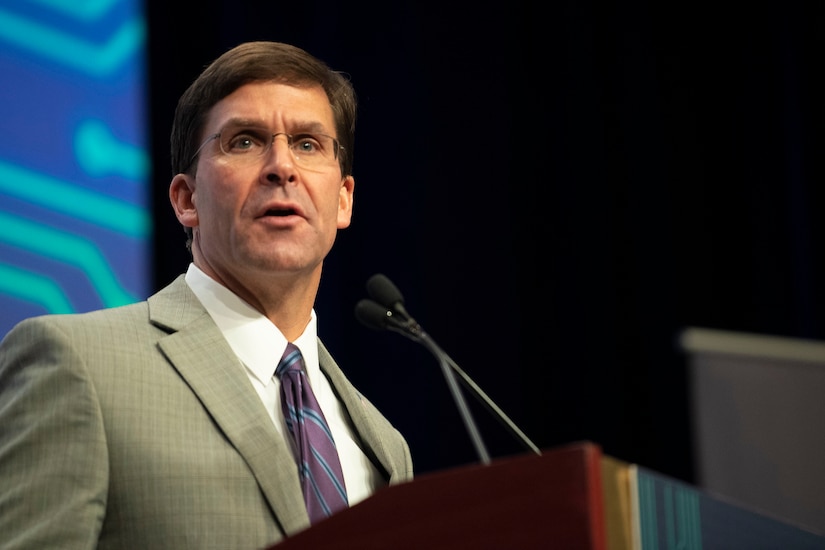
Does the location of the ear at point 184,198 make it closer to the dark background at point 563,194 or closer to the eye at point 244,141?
the eye at point 244,141

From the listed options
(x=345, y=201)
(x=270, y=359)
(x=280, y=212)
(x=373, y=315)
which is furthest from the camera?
(x=345, y=201)

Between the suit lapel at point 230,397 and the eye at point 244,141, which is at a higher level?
the eye at point 244,141

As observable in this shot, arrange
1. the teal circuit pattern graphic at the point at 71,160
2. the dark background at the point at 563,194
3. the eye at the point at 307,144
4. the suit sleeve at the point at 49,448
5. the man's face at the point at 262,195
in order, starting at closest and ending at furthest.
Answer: the suit sleeve at the point at 49,448 → the man's face at the point at 262,195 → the eye at the point at 307,144 → the teal circuit pattern graphic at the point at 71,160 → the dark background at the point at 563,194

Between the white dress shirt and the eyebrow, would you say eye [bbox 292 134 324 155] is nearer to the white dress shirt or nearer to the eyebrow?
the eyebrow

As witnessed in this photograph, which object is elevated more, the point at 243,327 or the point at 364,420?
the point at 243,327

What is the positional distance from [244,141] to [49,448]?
29.9 inches

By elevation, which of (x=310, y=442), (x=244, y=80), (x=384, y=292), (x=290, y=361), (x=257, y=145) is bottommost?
(x=310, y=442)

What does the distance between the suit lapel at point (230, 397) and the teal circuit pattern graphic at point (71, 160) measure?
1028mm

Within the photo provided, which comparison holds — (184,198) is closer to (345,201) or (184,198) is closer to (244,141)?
(244,141)

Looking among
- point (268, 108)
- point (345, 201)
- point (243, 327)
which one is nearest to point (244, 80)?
point (268, 108)

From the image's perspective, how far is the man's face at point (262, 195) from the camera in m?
1.91

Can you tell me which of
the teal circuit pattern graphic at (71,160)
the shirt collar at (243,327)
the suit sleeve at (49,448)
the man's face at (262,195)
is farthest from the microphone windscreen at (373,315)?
the teal circuit pattern graphic at (71,160)

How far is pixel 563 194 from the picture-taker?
412cm

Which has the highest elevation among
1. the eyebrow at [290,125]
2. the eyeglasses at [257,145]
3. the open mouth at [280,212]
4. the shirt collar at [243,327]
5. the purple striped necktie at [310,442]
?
the eyebrow at [290,125]
